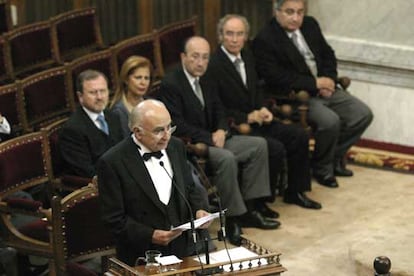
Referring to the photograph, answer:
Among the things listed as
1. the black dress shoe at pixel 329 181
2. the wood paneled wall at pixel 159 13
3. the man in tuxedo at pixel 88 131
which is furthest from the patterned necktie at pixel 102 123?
the wood paneled wall at pixel 159 13

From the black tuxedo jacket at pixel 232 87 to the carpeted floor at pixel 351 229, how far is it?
0.68m

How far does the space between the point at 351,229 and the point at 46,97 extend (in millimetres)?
2100

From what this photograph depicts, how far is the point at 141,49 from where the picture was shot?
764 centimetres

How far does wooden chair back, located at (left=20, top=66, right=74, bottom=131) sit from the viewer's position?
673 centimetres

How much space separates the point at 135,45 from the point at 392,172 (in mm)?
2093

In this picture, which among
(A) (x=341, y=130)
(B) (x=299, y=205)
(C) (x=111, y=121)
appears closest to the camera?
(C) (x=111, y=121)

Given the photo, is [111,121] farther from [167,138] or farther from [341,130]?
[341,130]

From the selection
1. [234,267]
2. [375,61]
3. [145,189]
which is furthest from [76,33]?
[234,267]

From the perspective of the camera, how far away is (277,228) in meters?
6.82

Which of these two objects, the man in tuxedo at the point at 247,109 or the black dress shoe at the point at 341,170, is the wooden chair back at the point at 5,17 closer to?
the man in tuxedo at the point at 247,109

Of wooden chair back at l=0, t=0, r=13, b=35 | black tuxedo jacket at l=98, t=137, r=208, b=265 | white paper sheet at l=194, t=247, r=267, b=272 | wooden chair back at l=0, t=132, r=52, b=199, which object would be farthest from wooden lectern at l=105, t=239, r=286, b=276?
wooden chair back at l=0, t=0, r=13, b=35

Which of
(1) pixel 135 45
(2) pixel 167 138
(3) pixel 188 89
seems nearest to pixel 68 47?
(1) pixel 135 45

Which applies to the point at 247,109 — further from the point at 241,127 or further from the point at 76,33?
the point at 76,33

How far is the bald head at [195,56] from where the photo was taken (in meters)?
6.72
